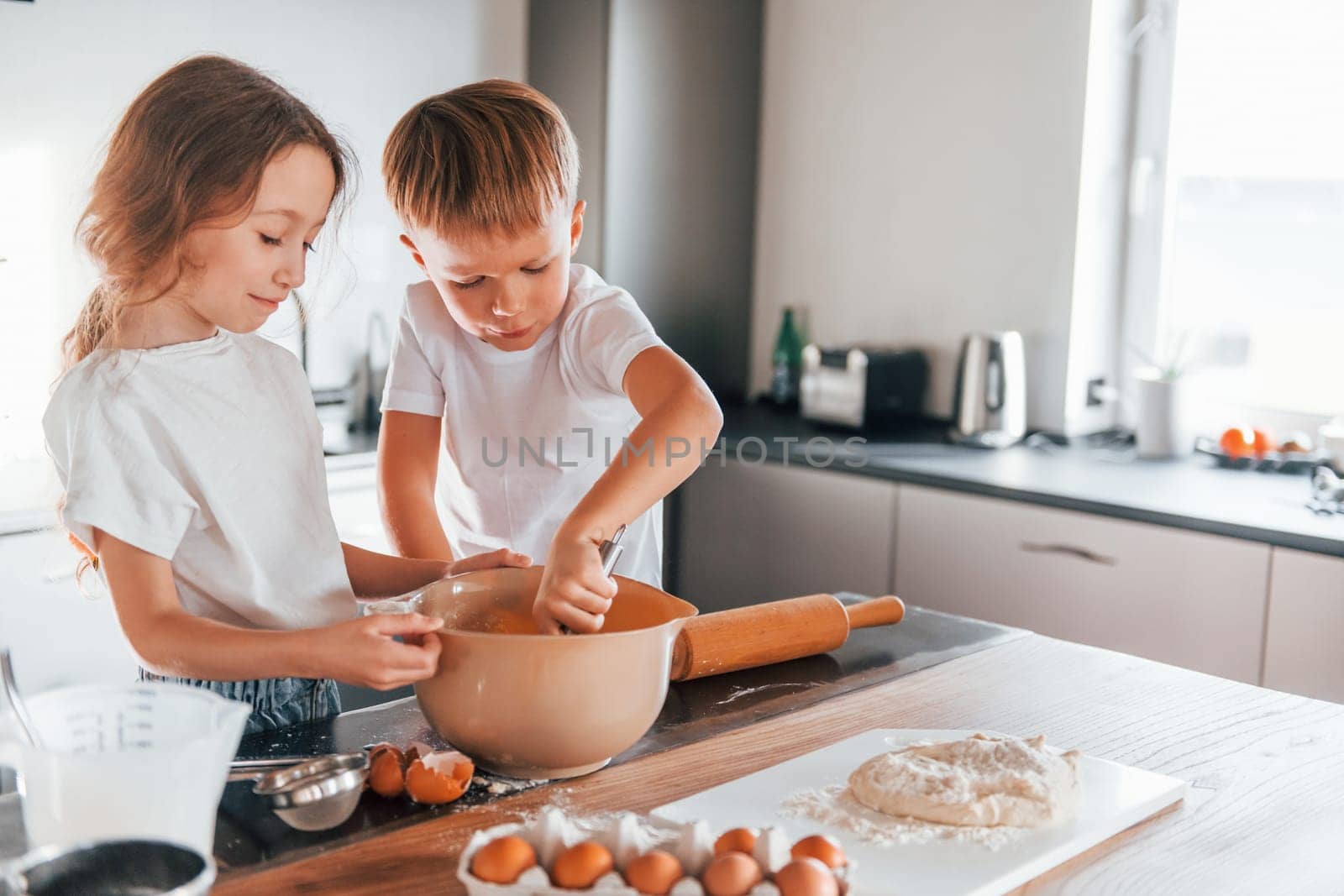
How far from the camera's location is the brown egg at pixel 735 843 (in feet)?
2.49

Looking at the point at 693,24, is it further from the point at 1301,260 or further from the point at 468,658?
the point at 468,658

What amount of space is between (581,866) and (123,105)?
213cm

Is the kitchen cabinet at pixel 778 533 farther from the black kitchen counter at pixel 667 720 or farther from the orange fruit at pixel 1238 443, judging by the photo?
the black kitchen counter at pixel 667 720

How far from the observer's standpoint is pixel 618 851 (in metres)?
0.76

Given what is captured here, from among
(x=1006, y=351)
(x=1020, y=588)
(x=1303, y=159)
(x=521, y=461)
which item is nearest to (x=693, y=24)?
(x=1006, y=351)

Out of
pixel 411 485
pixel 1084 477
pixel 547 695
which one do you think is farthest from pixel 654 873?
pixel 1084 477

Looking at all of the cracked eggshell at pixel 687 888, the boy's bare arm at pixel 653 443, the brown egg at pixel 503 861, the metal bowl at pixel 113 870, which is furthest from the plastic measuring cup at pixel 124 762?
the boy's bare arm at pixel 653 443

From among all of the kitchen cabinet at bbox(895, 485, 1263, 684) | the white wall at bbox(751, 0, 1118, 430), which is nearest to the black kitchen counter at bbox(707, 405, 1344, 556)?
the kitchen cabinet at bbox(895, 485, 1263, 684)

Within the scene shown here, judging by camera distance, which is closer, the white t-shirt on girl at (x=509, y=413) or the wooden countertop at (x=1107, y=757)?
the wooden countertop at (x=1107, y=757)

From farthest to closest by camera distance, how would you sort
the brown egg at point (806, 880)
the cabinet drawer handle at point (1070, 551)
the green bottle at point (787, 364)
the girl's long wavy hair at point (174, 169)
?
the green bottle at point (787, 364)
the cabinet drawer handle at point (1070, 551)
the girl's long wavy hair at point (174, 169)
the brown egg at point (806, 880)

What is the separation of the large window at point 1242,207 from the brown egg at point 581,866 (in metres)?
2.16

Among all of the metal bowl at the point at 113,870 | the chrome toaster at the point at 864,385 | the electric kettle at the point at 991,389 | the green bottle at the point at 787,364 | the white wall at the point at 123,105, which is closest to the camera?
the metal bowl at the point at 113,870

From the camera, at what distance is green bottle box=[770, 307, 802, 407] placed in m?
3.12

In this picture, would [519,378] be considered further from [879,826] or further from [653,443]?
[879,826]
